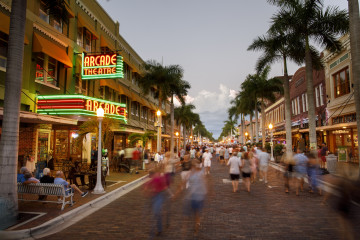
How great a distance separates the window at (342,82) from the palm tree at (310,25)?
588cm

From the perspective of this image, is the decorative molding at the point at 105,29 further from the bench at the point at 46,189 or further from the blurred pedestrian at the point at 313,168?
the blurred pedestrian at the point at 313,168

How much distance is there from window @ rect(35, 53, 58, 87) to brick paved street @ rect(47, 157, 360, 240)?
34.1 feet

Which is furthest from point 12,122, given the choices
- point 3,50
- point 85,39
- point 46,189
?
point 85,39

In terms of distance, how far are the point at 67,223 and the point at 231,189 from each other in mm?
7210

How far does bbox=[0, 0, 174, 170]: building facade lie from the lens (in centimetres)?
1461

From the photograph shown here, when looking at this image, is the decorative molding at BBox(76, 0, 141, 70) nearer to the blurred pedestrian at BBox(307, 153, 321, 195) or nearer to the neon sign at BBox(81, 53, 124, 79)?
the neon sign at BBox(81, 53, 124, 79)

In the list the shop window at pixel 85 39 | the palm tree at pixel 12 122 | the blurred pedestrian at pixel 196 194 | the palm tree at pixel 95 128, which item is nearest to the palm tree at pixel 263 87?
the shop window at pixel 85 39

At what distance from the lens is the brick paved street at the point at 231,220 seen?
603cm

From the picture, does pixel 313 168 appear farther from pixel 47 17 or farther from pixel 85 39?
pixel 85 39

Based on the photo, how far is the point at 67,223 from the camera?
23.3ft

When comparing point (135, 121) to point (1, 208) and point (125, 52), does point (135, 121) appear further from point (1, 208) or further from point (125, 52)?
point (1, 208)

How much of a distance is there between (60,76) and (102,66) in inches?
116

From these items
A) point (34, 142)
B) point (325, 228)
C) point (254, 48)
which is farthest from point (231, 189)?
point (254, 48)

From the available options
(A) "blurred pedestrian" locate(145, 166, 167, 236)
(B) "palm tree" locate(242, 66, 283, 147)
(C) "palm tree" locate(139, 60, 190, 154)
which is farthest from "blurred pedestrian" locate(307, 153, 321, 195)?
(B) "palm tree" locate(242, 66, 283, 147)
